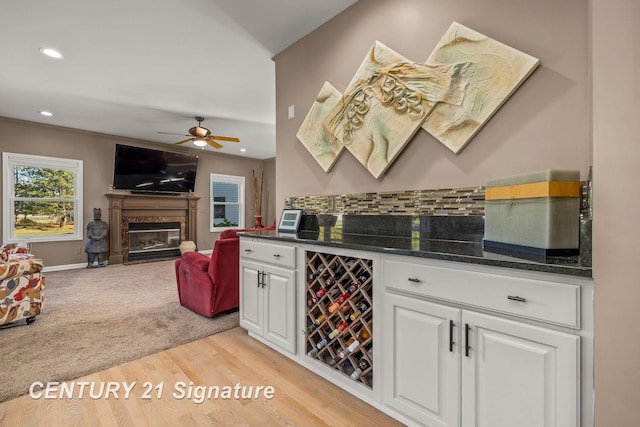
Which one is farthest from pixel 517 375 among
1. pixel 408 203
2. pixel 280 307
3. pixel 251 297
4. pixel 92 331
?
pixel 92 331

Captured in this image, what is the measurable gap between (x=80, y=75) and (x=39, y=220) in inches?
131

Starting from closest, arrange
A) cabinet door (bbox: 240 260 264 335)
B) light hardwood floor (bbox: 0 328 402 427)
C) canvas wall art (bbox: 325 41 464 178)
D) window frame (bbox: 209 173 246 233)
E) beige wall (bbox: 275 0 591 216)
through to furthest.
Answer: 1. beige wall (bbox: 275 0 591 216)
2. light hardwood floor (bbox: 0 328 402 427)
3. canvas wall art (bbox: 325 41 464 178)
4. cabinet door (bbox: 240 260 264 335)
5. window frame (bbox: 209 173 246 233)

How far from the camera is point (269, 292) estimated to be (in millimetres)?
2199

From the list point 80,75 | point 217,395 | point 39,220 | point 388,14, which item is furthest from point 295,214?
point 39,220

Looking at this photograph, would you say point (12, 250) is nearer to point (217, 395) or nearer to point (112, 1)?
point (112, 1)

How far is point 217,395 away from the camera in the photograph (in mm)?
1747

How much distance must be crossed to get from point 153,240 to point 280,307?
5.56 meters

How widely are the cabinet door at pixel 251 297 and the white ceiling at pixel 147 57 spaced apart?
209 centimetres

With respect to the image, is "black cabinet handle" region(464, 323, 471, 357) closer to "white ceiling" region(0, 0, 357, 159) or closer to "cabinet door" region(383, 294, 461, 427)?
"cabinet door" region(383, 294, 461, 427)

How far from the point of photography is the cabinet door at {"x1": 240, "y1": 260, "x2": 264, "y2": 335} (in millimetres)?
2295

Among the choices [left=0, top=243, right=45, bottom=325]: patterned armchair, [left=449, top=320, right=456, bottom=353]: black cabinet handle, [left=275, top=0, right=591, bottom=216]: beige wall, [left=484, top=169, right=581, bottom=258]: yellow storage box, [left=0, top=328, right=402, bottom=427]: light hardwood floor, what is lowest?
[left=0, top=328, right=402, bottom=427]: light hardwood floor

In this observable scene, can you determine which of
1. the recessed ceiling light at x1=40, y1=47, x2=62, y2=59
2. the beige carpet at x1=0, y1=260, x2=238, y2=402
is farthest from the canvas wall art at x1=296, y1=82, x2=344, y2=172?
the recessed ceiling light at x1=40, y1=47, x2=62, y2=59

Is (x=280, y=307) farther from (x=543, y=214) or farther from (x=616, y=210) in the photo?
(x=616, y=210)

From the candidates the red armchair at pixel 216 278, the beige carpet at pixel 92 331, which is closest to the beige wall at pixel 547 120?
the red armchair at pixel 216 278
